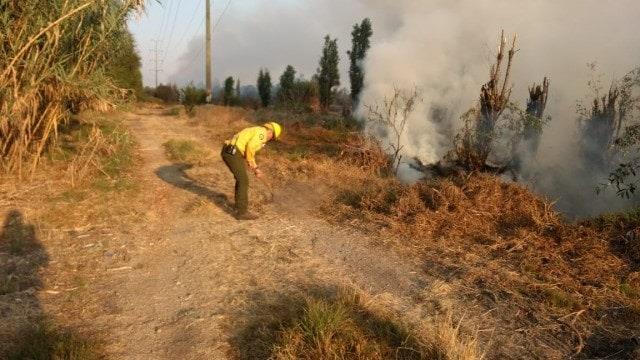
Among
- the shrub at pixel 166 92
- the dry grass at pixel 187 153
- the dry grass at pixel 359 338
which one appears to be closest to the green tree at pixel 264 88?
the shrub at pixel 166 92

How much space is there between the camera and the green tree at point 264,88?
3102 cm

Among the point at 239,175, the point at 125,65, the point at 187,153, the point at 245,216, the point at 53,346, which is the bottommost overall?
the point at 53,346

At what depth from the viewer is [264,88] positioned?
1222 inches

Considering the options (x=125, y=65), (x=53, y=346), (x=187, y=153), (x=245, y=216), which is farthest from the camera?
(x=125, y=65)

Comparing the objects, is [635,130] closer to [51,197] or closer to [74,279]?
[74,279]

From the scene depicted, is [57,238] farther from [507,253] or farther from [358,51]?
[358,51]

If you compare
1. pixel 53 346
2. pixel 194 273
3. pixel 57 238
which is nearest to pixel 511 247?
pixel 194 273

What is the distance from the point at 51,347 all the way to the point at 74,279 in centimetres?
166

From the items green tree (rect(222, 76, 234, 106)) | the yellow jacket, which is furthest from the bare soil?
green tree (rect(222, 76, 234, 106))

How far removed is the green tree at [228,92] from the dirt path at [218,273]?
21643 mm

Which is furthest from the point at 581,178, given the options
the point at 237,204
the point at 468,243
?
the point at 237,204

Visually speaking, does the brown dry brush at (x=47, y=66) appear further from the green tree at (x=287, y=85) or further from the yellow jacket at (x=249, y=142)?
the green tree at (x=287, y=85)

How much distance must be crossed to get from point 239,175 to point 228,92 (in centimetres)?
2375

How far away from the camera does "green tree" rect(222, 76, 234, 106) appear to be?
29.6 metres
